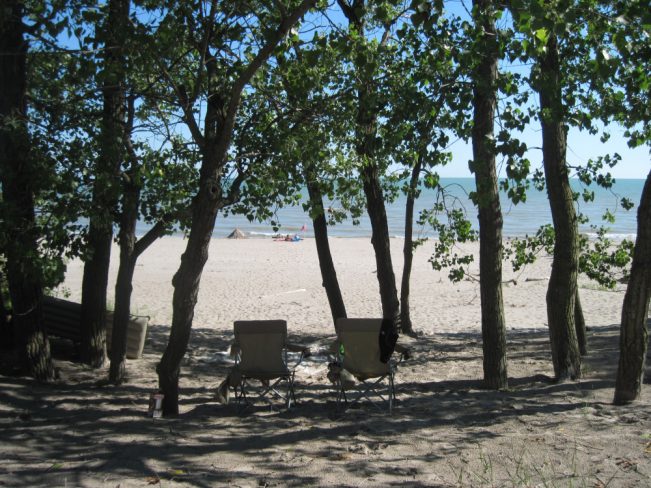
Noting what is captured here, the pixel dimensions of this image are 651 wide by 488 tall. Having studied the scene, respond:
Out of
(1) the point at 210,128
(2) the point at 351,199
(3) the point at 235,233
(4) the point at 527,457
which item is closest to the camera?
(4) the point at 527,457

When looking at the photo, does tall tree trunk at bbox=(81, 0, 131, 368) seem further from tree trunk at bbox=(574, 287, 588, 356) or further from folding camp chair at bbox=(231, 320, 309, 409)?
tree trunk at bbox=(574, 287, 588, 356)

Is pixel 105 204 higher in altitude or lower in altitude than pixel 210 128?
lower

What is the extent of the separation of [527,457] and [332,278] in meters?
5.17

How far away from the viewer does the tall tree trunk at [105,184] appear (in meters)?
5.34

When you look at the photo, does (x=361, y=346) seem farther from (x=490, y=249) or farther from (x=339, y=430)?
(x=490, y=249)

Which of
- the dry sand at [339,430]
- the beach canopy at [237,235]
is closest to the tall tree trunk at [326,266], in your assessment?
the dry sand at [339,430]

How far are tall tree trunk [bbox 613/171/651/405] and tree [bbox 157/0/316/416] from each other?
294cm

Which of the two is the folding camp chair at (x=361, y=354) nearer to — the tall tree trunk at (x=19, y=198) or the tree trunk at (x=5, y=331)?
the tall tree trunk at (x=19, y=198)

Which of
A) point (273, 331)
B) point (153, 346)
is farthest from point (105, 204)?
point (153, 346)

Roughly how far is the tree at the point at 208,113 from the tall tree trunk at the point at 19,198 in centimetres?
122

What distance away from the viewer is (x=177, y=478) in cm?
382

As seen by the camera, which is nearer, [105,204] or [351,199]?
[105,204]

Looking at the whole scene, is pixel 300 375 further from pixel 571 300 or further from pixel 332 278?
pixel 571 300

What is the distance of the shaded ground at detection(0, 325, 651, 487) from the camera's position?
12.6 ft
